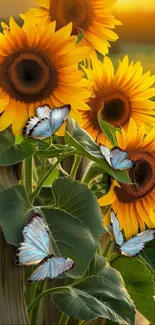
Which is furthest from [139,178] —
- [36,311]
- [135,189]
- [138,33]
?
[138,33]

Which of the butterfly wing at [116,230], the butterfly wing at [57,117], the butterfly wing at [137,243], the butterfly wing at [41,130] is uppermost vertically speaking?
the butterfly wing at [57,117]

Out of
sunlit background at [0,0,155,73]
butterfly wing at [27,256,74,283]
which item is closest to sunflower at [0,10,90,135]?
butterfly wing at [27,256,74,283]

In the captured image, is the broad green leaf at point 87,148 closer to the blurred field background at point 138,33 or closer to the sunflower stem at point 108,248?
the sunflower stem at point 108,248

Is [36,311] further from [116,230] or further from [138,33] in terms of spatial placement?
[138,33]

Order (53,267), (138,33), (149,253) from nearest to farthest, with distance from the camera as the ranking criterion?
(53,267) → (149,253) → (138,33)

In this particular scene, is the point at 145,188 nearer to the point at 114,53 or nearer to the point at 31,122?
the point at 31,122

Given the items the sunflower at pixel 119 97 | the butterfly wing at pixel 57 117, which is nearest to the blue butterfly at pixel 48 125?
the butterfly wing at pixel 57 117
